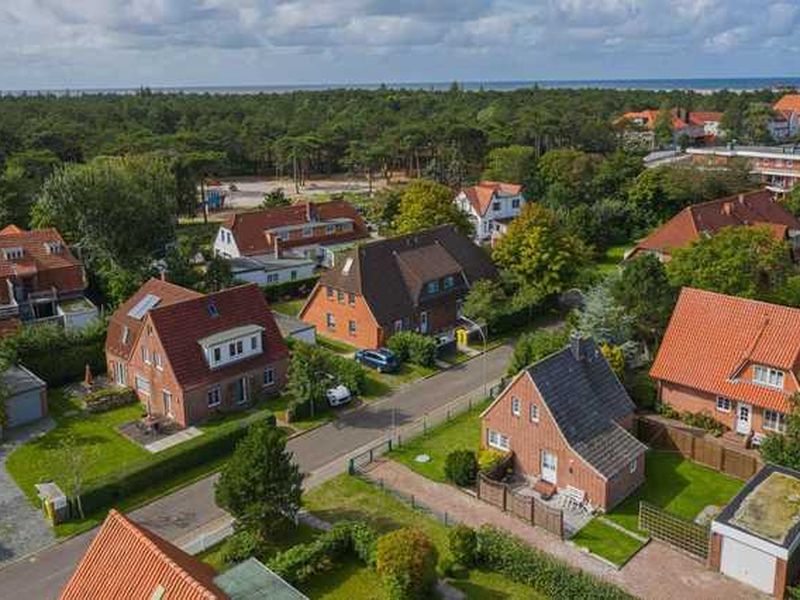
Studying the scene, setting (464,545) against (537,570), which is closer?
(537,570)

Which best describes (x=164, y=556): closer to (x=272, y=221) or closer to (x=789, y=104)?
(x=272, y=221)

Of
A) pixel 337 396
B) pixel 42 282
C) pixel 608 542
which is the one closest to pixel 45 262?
pixel 42 282

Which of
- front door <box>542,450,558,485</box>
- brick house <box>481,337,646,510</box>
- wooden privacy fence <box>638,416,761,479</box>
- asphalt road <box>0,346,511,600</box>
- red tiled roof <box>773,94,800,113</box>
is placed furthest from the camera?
red tiled roof <box>773,94,800,113</box>

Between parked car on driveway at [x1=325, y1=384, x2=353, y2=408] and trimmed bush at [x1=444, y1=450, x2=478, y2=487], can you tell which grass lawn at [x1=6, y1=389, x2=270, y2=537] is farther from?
trimmed bush at [x1=444, y1=450, x2=478, y2=487]

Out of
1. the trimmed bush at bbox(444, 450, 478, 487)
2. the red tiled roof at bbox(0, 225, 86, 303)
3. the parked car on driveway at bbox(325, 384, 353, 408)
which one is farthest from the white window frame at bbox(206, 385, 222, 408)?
the red tiled roof at bbox(0, 225, 86, 303)

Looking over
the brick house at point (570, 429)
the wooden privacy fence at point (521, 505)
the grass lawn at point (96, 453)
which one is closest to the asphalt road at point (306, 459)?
the grass lawn at point (96, 453)

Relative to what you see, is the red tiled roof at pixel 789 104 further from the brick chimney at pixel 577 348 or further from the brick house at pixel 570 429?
the brick house at pixel 570 429
